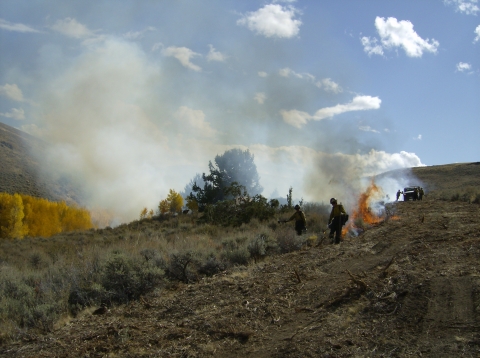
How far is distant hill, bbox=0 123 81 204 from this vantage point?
82.9 metres

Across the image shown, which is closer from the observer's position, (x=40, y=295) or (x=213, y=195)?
(x=40, y=295)

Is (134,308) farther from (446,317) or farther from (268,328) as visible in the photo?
(446,317)

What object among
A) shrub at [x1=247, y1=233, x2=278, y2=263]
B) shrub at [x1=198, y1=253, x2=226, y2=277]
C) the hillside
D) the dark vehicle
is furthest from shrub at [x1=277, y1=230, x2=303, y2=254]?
the dark vehicle

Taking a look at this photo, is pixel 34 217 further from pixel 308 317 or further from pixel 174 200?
pixel 308 317

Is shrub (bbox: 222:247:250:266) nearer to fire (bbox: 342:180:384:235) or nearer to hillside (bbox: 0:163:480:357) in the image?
hillside (bbox: 0:163:480:357)

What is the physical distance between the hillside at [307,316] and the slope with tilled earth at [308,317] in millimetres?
15

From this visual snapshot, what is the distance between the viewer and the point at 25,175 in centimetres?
8881

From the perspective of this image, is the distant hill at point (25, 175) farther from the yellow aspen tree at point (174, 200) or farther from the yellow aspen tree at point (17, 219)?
the yellow aspen tree at point (174, 200)

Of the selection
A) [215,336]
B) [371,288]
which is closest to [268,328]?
[215,336]

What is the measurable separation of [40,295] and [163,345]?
3.76 meters

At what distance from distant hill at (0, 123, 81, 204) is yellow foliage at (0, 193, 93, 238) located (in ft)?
51.4

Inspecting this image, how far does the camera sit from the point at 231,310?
654 centimetres

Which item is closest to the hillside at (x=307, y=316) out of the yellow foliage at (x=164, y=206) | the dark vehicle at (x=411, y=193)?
Answer: the dark vehicle at (x=411, y=193)

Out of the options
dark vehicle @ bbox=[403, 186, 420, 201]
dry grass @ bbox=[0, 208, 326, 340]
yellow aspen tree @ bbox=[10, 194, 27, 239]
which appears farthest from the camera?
yellow aspen tree @ bbox=[10, 194, 27, 239]
